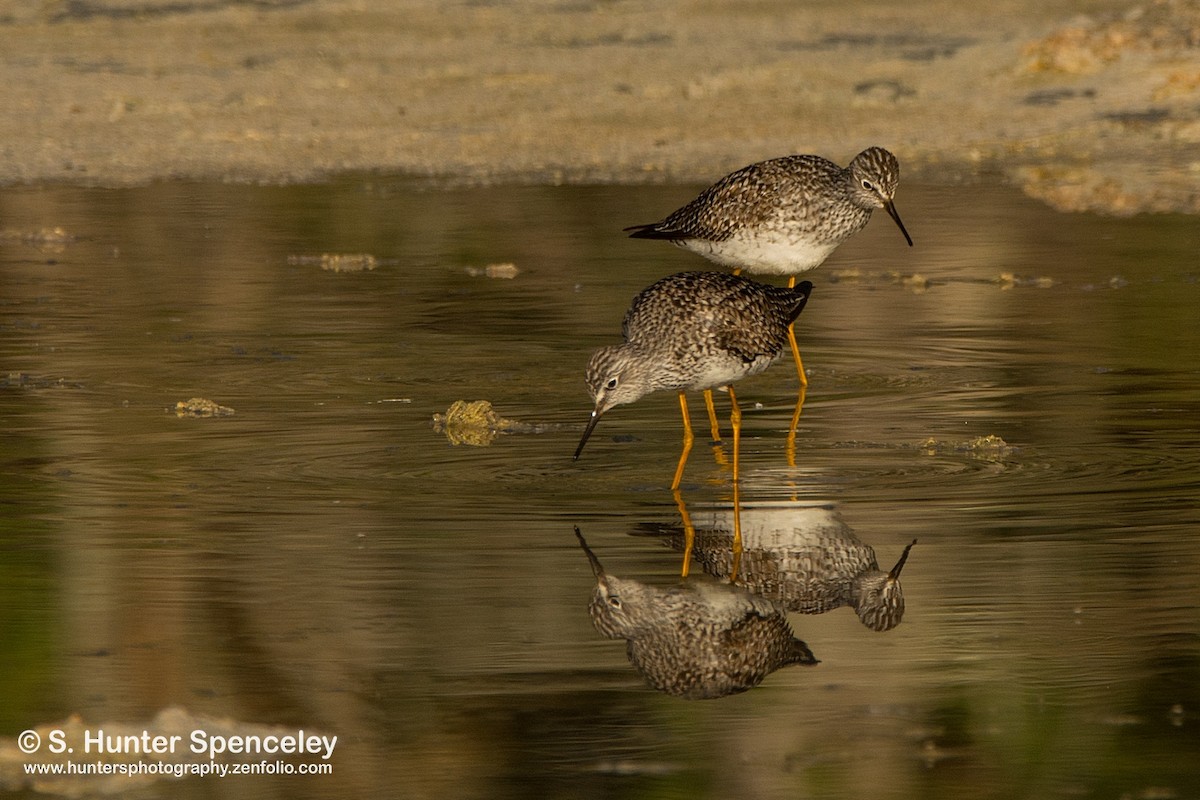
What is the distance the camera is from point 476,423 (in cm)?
1067

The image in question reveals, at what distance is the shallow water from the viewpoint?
627 cm

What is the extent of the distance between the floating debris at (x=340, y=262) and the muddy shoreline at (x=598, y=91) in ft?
13.0

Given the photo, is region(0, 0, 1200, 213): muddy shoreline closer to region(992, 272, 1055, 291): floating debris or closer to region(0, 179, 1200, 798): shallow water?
region(992, 272, 1055, 291): floating debris

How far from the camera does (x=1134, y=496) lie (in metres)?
9.09

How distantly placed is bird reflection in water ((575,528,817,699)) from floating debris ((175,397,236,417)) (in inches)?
145

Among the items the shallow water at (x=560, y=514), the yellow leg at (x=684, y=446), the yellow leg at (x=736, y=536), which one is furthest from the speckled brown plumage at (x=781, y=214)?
the yellow leg at (x=736, y=536)

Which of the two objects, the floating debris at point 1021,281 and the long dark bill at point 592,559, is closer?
the long dark bill at point 592,559

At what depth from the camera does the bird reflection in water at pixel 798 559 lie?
7582 mm

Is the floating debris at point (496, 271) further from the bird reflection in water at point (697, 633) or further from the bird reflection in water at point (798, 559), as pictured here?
the bird reflection in water at point (697, 633)

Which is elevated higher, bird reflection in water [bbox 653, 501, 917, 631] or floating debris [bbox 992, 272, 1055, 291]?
bird reflection in water [bbox 653, 501, 917, 631]

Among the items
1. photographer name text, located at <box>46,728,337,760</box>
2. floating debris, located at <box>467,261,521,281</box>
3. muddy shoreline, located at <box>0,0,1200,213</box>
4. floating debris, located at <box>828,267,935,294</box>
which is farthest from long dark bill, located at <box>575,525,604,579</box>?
muddy shoreline, located at <box>0,0,1200,213</box>

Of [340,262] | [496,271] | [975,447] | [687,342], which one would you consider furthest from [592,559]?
[340,262]

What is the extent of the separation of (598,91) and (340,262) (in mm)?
8993

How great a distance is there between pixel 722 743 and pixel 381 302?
8812 mm
